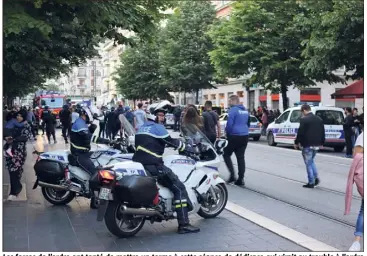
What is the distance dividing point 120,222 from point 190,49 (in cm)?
3809

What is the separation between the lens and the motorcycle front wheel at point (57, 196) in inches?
344

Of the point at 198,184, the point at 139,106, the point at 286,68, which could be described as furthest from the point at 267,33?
the point at 198,184

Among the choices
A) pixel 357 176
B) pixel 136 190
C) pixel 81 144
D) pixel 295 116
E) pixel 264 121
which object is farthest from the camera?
pixel 264 121

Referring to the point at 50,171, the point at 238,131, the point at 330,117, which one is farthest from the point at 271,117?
the point at 50,171

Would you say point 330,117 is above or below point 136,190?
above

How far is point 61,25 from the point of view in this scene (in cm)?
1015

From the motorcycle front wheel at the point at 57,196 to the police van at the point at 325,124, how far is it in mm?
13097

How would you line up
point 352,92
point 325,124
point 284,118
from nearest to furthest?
1. point 325,124
2. point 284,118
3. point 352,92

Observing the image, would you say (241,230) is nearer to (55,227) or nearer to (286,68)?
(55,227)

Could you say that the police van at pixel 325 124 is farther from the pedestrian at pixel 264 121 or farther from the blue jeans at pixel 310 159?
the blue jeans at pixel 310 159

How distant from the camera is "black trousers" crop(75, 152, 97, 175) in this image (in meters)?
8.34

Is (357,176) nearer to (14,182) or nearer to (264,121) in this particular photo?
(14,182)

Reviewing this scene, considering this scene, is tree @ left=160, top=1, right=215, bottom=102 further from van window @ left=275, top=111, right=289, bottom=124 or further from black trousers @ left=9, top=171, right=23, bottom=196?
black trousers @ left=9, top=171, right=23, bottom=196

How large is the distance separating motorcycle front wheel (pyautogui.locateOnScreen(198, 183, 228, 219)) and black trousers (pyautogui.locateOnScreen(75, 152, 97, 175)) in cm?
185
